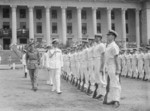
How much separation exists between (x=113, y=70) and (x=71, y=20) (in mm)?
58151

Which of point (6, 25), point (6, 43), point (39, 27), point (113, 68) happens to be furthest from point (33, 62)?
point (39, 27)

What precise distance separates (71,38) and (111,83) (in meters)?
57.0

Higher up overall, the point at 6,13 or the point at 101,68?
the point at 6,13

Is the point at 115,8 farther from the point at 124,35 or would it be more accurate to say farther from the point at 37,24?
the point at 37,24

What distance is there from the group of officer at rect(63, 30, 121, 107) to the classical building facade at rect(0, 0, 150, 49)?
46663 millimetres

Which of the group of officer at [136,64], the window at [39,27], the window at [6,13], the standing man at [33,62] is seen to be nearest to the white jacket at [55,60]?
the standing man at [33,62]

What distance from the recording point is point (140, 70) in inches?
844

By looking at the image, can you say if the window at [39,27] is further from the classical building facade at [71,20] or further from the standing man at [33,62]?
the standing man at [33,62]

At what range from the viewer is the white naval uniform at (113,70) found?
1024 cm

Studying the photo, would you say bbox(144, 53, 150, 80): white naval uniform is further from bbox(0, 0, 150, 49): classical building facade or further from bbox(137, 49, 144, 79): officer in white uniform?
bbox(0, 0, 150, 49): classical building facade

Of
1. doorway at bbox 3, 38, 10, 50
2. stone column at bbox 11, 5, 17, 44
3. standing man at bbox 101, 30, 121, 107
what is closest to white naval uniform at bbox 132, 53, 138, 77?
standing man at bbox 101, 30, 121, 107

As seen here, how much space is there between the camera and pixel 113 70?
10.4 meters

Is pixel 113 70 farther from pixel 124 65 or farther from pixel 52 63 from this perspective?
pixel 124 65

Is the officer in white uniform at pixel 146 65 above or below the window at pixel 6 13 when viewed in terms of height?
below
